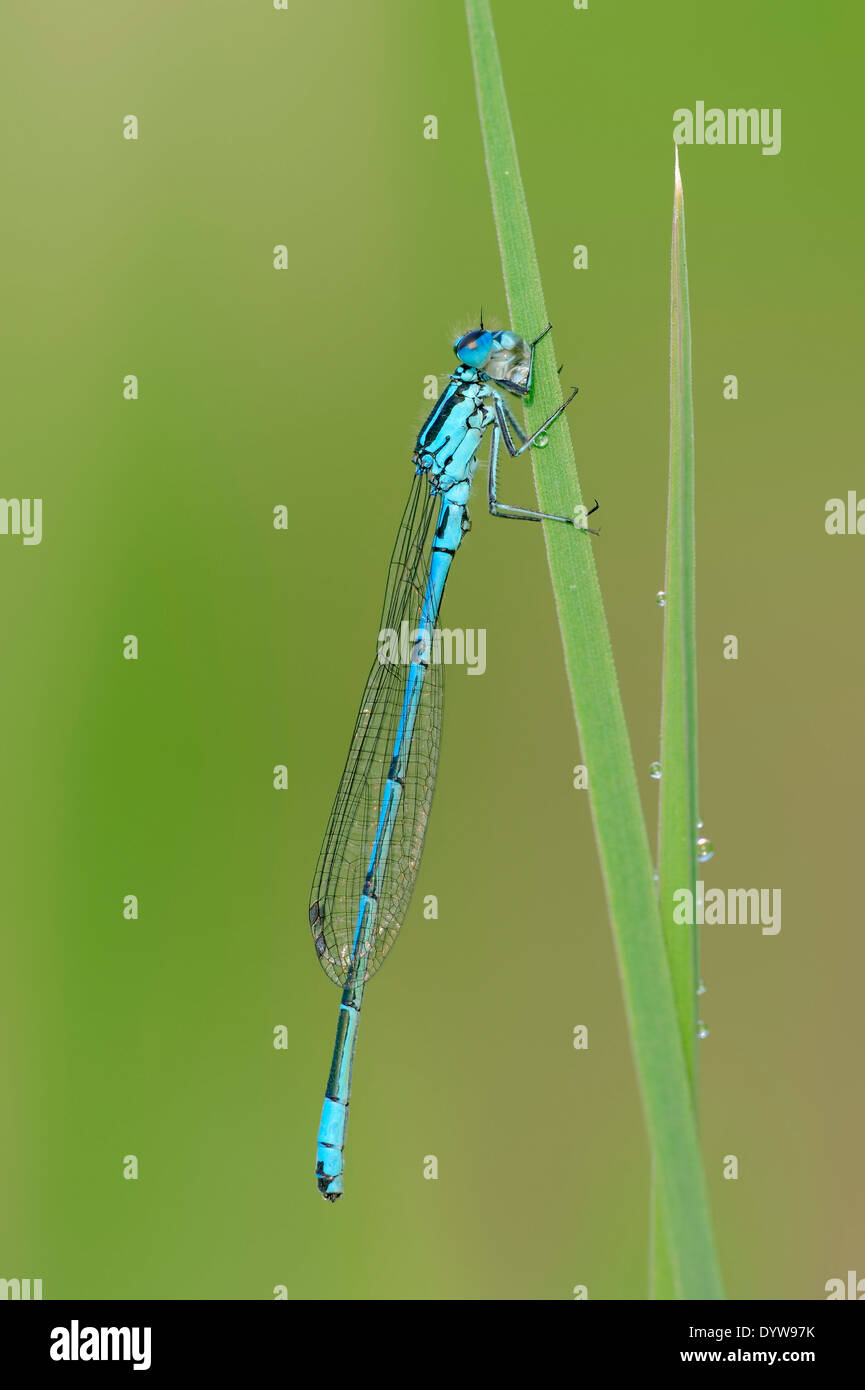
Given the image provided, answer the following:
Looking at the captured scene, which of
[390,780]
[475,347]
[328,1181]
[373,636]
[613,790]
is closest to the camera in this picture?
[613,790]

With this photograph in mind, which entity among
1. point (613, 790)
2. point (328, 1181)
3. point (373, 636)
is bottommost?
point (328, 1181)

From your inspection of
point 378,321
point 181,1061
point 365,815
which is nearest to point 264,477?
point 378,321

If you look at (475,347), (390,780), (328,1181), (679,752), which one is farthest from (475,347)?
(328,1181)

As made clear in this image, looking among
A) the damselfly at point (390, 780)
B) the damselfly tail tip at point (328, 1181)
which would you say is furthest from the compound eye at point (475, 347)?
the damselfly tail tip at point (328, 1181)

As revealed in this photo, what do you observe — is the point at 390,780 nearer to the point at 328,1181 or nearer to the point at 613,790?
the point at 328,1181

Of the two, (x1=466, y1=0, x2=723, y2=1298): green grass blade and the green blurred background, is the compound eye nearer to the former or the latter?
(x1=466, y1=0, x2=723, y2=1298): green grass blade

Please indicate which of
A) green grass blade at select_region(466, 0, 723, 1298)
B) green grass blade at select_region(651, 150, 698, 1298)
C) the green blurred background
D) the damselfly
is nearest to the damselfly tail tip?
the damselfly

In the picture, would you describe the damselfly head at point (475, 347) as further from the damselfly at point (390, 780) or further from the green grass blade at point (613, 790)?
the green grass blade at point (613, 790)
